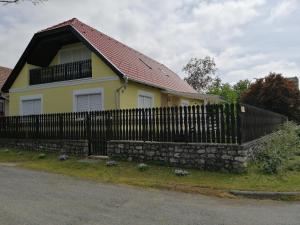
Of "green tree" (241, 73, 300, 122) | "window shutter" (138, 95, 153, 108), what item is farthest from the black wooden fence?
"green tree" (241, 73, 300, 122)

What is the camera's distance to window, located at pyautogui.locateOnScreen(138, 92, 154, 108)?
1855 cm

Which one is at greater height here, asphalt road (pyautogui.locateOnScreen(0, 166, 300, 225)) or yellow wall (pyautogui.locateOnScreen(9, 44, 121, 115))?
yellow wall (pyautogui.locateOnScreen(9, 44, 121, 115))

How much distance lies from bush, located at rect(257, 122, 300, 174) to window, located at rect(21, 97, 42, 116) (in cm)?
1349

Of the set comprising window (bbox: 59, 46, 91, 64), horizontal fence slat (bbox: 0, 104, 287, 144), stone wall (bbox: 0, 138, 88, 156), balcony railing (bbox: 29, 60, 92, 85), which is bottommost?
stone wall (bbox: 0, 138, 88, 156)

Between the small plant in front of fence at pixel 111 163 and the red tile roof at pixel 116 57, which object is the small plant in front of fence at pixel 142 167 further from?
the red tile roof at pixel 116 57

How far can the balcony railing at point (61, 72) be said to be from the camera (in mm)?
18189

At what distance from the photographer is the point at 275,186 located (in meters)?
8.89

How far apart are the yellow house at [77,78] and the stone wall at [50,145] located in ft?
10.9

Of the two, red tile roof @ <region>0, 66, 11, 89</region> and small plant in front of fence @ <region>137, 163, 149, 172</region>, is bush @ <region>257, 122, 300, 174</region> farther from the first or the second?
red tile roof @ <region>0, 66, 11, 89</region>

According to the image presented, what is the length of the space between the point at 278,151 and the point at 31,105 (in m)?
15.0

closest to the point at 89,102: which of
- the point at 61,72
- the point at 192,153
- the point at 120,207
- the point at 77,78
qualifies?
the point at 77,78

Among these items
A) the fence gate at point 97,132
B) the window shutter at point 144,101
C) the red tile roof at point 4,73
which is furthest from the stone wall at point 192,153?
the red tile roof at point 4,73

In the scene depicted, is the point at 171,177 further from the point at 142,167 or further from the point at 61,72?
the point at 61,72

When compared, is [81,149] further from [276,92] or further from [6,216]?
[276,92]
